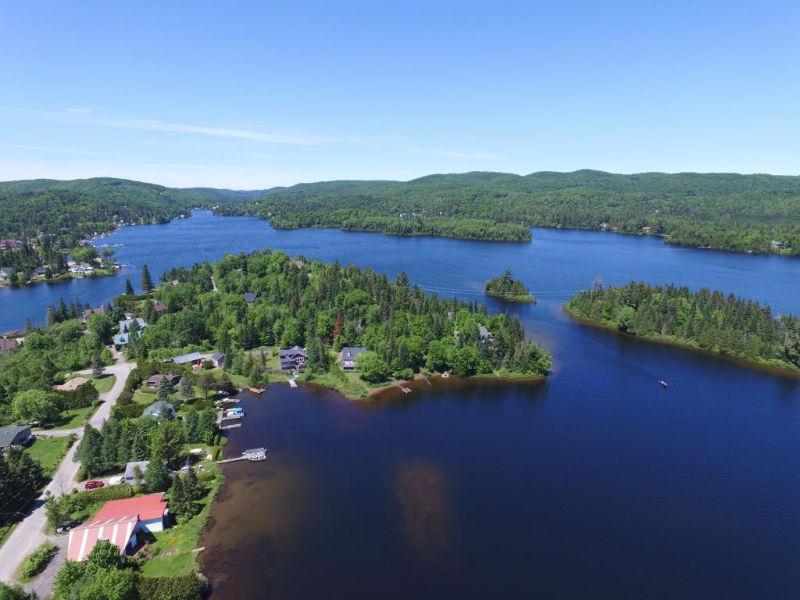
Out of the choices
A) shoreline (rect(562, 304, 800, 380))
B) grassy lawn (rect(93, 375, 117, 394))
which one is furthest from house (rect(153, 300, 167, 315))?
shoreline (rect(562, 304, 800, 380))

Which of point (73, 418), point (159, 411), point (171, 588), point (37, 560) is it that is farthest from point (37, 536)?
point (73, 418)

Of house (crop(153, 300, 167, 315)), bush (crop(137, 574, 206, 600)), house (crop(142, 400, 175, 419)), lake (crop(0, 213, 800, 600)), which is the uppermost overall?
house (crop(153, 300, 167, 315))

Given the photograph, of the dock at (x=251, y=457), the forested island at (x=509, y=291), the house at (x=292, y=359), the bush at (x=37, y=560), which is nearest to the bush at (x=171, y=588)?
the bush at (x=37, y=560)

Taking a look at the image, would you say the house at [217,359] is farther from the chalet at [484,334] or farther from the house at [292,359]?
the chalet at [484,334]

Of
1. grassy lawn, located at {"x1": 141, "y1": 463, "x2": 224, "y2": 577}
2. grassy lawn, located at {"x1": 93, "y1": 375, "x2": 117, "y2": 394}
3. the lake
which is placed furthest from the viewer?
grassy lawn, located at {"x1": 93, "y1": 375, "x2": 117, "y2": 394}

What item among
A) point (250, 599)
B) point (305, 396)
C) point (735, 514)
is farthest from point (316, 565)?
point (735, 514)

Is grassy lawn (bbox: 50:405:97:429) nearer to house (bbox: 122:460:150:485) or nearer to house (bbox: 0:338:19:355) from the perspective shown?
house (bbox: 122:460:150:485)
